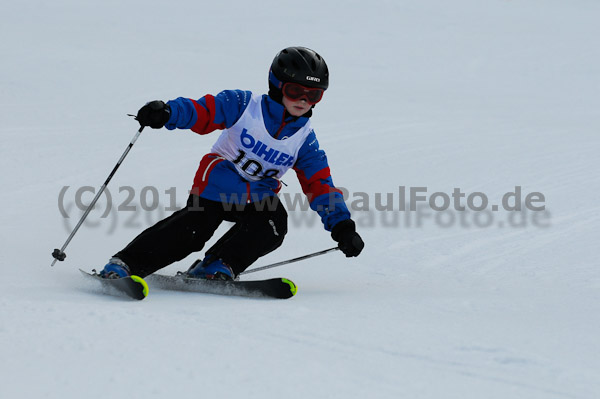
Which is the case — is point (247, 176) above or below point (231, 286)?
above

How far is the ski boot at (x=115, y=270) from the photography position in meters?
3.41

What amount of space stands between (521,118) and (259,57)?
5347 mm

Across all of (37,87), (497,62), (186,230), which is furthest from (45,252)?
(497,62)

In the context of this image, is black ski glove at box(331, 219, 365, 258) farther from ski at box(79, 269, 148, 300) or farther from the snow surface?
ski at box(79, 269, 148, 300)

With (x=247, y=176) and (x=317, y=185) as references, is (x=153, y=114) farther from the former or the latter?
(x=317, y=185)

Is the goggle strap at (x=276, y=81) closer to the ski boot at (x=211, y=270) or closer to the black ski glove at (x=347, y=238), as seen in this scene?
the black ski glove at (x=347, y=238)

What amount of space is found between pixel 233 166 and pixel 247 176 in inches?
3.6

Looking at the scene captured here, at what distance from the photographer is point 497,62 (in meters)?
14.9

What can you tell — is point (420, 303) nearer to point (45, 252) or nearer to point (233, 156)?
point (233, 156)

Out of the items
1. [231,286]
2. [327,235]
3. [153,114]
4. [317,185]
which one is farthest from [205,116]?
[327,235]

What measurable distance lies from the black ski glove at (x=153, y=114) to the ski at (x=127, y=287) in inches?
30.1

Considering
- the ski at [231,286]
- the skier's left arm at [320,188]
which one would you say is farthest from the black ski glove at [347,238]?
the ski at [231,286]

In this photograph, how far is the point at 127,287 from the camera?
3.12 meters

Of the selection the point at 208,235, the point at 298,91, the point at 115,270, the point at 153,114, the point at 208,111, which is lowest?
the point at 115,270
